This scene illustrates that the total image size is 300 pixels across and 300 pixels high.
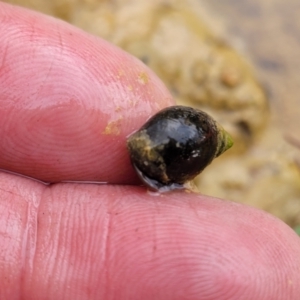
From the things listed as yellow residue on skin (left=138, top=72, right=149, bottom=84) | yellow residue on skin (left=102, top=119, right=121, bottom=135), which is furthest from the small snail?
yellow residue on skin (left=138, top=72, right=149, bottom=84)

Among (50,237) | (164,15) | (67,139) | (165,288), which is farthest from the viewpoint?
(164,15)

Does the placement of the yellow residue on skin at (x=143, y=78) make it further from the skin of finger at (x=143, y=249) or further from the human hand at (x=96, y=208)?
the skin of finger at (x=143, y=249)

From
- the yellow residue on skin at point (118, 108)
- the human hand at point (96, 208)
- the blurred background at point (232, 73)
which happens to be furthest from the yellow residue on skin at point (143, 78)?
the blurred background at point (232, 73)

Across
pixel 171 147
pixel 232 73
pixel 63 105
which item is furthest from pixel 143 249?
pixel 232 73

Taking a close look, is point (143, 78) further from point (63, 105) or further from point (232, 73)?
point (232, 73)

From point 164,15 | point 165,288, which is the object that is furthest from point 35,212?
point 164,15

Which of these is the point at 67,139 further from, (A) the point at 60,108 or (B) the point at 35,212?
(B) the point at 35,212
